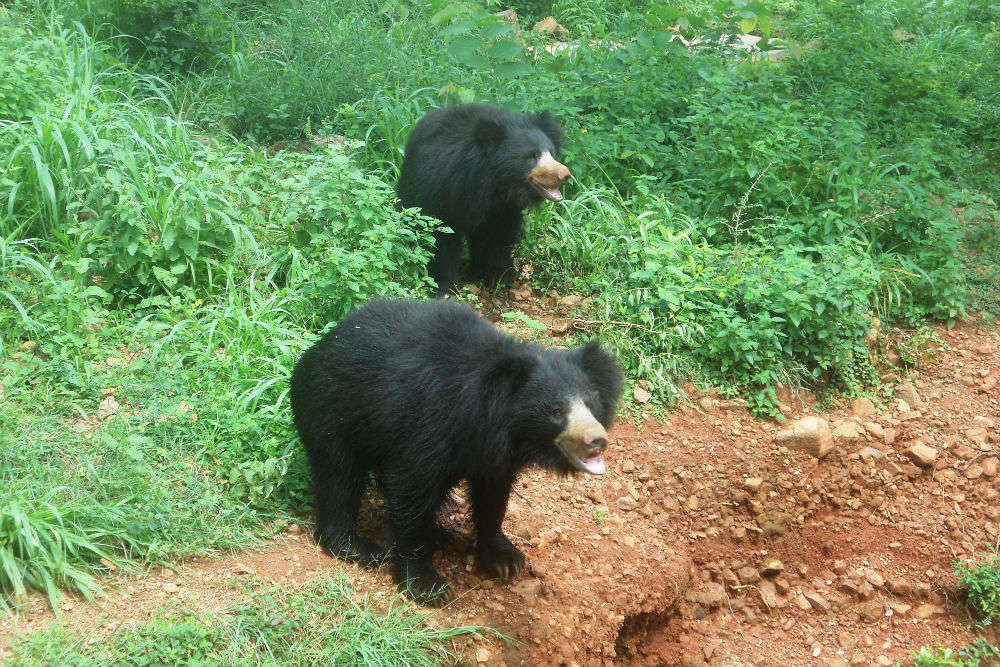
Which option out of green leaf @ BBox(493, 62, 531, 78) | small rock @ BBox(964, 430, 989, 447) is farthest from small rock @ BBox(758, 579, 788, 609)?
green leaf @ BBox(493, 62, 531, 78)

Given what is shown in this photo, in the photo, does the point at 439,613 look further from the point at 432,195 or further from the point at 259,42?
the point at 259,42

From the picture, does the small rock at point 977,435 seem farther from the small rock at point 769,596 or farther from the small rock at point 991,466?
the small rock at point 769,596

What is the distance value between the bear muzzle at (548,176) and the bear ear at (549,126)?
0.27 metres

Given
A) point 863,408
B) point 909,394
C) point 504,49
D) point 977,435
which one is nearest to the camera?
point 977,435

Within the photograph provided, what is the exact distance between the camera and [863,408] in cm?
528

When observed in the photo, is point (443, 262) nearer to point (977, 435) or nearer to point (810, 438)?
point (810, 438)

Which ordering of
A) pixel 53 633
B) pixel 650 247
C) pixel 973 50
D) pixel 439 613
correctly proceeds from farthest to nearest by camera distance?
pixel 973 50 < pixel 650 247 < pixel 439 613 < pixel 53 633

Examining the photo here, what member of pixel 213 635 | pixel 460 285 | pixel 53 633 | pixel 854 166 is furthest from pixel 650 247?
pixel 53 633

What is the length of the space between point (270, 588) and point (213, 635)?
0.99 ft

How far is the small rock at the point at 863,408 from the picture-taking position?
5266 millimetres

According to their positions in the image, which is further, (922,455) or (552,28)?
(552,28)

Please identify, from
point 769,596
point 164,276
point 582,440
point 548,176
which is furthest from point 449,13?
point 769,596

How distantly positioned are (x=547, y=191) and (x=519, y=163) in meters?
0.25

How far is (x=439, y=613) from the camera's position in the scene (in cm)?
352
